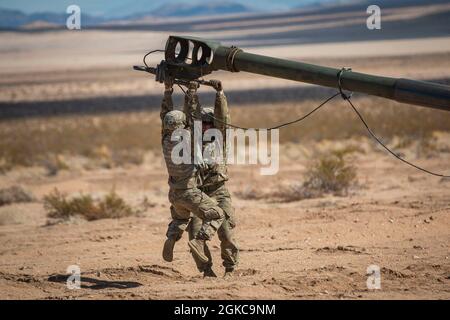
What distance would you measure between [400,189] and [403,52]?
52837 millimetres

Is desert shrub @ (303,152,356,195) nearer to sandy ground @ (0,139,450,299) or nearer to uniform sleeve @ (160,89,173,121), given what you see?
sandy ground @ (0,139,450,299)

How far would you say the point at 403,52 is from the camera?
2707 inches

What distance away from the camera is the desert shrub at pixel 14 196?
18422mm

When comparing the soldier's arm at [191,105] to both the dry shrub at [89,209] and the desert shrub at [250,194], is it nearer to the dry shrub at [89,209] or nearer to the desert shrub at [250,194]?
the dry shrub at [89,209]

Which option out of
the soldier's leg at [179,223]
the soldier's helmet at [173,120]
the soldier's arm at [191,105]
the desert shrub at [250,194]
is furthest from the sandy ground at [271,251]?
the soldier's arm at [191,105]

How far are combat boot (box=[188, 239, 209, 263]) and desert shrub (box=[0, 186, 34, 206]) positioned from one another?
30.4 feet

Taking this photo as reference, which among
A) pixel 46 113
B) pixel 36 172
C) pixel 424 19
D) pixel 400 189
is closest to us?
pixel 400 189

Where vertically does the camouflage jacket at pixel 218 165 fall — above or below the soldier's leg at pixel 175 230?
above

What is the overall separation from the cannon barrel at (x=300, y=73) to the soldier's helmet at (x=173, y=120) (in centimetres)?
63

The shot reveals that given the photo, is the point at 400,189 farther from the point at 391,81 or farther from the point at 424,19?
the point at 424,19

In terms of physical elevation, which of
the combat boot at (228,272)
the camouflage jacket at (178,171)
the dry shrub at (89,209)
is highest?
the camouflage jacket at (178,171)

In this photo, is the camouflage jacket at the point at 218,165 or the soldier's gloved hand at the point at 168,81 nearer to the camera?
the camouflage jacket at the point at 218,165

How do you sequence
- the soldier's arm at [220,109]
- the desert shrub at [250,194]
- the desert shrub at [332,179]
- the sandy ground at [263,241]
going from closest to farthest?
the sandy ground at [263,241] → the soldier's arm at [220,109] → the desert shrub at [332,179] → the desert shrub at [250,194]

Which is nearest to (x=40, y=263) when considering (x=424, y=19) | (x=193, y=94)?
(x=193, y=94)
